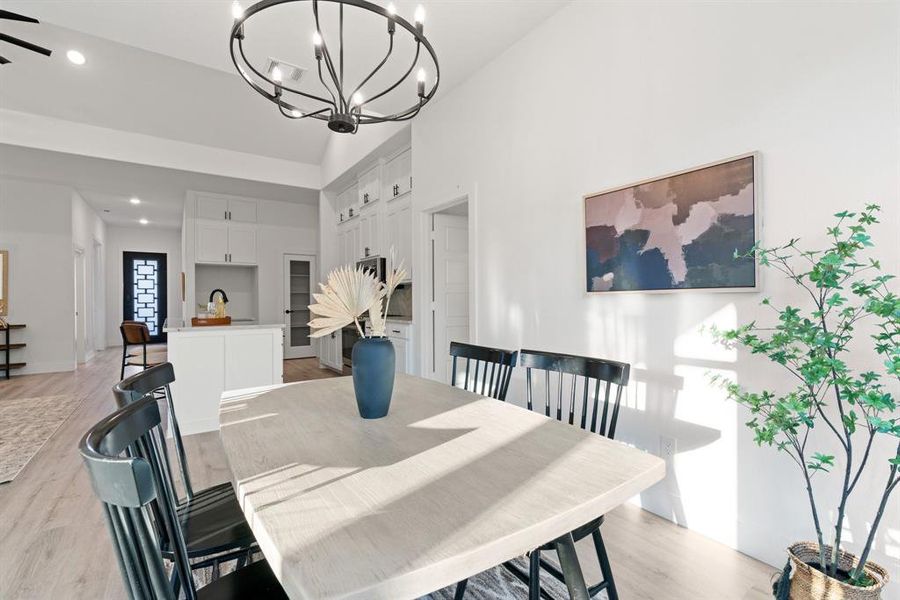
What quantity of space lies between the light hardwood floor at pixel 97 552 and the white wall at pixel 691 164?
16 cm

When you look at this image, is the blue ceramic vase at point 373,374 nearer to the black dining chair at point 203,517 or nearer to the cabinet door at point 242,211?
the black dining chair at point 203,517

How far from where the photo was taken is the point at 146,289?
10375 mm

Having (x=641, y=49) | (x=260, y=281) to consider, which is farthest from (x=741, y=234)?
(x=260, y=281)

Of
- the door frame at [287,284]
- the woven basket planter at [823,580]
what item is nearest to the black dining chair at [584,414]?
the woven basket planter at [823,580]

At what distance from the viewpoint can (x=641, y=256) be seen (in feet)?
7.31

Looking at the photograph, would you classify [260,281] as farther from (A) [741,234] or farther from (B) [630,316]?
(A) [741,234]

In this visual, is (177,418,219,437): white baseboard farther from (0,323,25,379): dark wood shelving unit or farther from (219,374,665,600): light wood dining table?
(0,323,25,379): dark wood shelving unit

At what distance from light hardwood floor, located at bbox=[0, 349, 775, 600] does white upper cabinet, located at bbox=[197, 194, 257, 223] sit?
4.86m

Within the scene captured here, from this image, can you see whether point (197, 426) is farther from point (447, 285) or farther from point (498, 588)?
point (498, 588)

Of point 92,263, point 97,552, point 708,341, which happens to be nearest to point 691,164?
point 708,341

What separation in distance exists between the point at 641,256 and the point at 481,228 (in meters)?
1.42

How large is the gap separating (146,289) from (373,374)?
1150 centimetres

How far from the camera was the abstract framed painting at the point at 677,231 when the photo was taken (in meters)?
1.84

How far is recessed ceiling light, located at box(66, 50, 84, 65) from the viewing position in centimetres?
407
